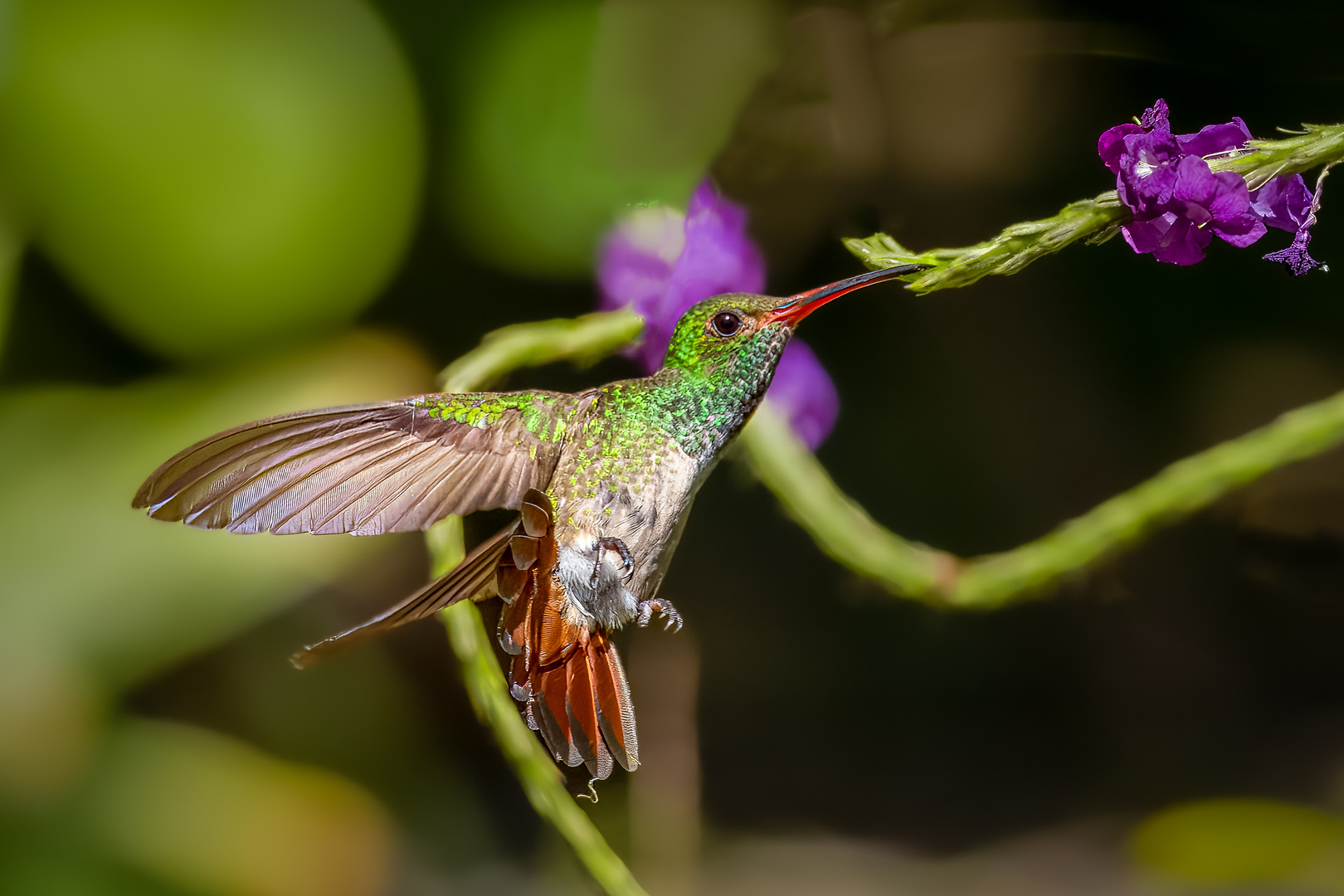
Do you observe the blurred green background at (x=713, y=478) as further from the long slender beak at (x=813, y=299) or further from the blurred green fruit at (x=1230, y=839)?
the long slender beak at (x=813, y=299)

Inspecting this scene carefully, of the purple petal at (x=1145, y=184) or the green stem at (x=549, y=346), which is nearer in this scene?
the purple petal at (x=1145, y=184)

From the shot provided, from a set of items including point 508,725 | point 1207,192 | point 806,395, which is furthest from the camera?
point 806,395

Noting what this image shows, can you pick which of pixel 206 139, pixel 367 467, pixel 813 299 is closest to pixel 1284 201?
pixel 813 299

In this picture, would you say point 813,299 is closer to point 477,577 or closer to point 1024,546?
point 477,577

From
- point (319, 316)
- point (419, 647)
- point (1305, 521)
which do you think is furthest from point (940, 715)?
point (319, 316)

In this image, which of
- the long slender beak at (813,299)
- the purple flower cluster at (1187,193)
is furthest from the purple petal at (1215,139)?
the long slender beak at (813,299)

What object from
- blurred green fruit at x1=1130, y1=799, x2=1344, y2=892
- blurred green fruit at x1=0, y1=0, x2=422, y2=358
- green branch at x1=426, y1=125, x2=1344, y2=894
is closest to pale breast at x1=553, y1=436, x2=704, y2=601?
green branch at x1=426, y1=125, x2=1344, y2=894
